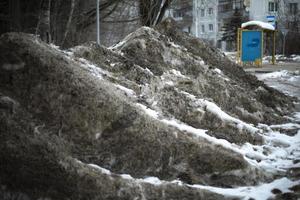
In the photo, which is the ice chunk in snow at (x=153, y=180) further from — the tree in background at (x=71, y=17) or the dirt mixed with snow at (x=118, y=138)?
the tree in background at (x=71, y=17)

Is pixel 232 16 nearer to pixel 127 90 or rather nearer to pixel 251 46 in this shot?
pixel 251 46

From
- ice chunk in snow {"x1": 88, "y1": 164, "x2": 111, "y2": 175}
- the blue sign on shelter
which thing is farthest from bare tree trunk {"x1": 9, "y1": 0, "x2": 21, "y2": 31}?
the blue sign on shelter

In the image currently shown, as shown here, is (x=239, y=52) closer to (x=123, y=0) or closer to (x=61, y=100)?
(x=123, y=0)

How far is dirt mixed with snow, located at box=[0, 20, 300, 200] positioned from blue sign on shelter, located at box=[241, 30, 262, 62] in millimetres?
17454

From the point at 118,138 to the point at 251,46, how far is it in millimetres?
20318

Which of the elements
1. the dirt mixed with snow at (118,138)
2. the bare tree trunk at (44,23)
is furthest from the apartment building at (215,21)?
the dirt mixed with snow at (118,138)

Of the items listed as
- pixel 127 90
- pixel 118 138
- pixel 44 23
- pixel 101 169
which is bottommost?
pixel 101 169

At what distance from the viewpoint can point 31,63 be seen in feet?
18.0

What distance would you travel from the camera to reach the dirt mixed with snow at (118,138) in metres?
4.52

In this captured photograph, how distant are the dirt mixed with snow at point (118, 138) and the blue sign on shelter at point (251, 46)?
687 inches

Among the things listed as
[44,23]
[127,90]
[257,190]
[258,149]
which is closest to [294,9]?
[44,23]

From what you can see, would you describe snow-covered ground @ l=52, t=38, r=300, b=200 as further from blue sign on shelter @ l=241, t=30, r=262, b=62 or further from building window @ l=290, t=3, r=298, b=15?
building window @ l=290, t=3, r=298, b=15

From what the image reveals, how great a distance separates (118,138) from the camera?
17.3 ft

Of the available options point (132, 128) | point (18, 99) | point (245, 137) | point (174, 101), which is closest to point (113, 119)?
Result: point (132, 128)
